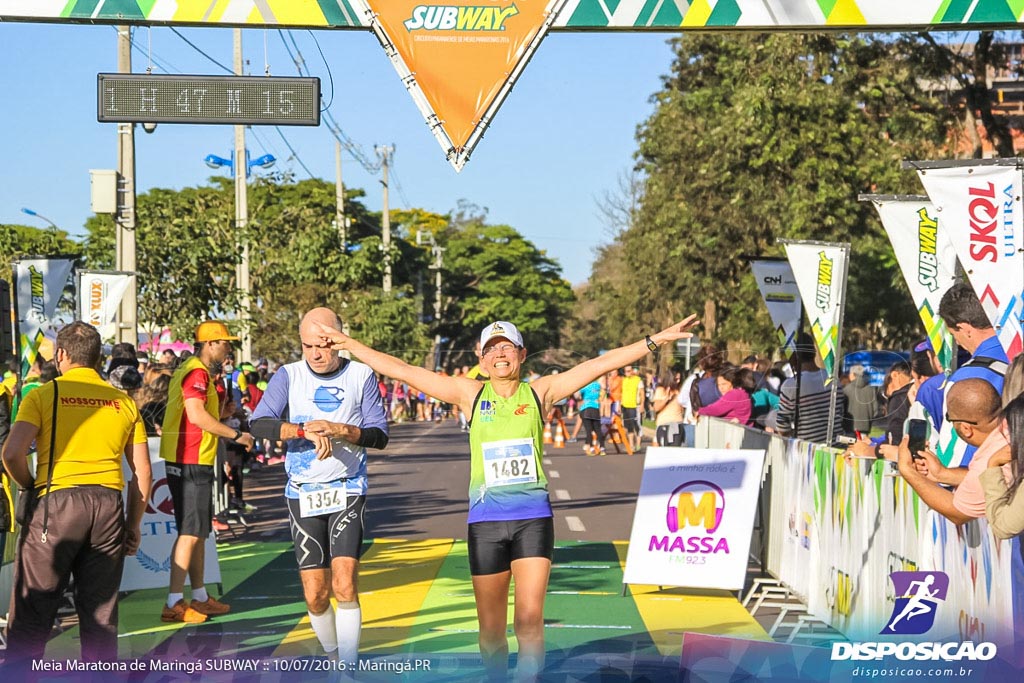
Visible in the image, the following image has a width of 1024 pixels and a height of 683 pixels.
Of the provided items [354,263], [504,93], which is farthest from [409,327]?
[504,93]

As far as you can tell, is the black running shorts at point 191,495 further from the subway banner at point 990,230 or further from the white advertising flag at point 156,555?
the subway banner at point 990,230

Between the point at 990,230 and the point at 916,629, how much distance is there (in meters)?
2.34

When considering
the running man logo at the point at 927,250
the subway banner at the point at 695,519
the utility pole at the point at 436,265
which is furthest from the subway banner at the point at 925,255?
the utility pole at the point at 436,265

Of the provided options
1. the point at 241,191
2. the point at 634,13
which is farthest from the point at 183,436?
the point at 241,191

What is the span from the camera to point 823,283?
1353cm

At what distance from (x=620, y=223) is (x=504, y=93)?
2286 inches

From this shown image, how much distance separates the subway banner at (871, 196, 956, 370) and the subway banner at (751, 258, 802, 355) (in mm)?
4213

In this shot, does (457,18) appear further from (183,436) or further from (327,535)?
(183,436)

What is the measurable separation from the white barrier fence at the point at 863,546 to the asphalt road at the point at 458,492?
365cm

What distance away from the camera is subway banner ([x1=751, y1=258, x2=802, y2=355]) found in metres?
15.8

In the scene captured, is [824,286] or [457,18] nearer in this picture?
[457,18]

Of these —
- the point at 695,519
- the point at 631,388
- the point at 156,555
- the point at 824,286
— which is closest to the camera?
the point at 156,555

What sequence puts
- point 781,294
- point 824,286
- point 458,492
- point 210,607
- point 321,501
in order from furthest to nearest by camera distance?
point 458,492, point 781,294, point 824,286, point 210,607, point 321,501

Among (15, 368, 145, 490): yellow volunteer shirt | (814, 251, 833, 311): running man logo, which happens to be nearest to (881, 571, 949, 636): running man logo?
(15, 368, 145, 490): yellow volunteer shirt
